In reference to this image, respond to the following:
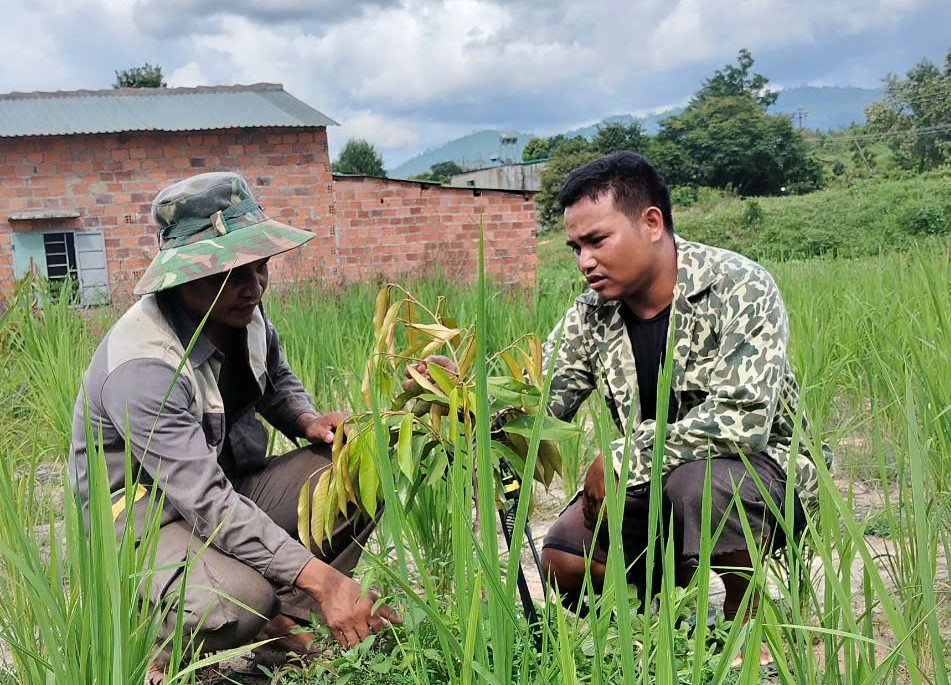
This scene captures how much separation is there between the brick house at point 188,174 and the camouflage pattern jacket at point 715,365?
8.81 meters

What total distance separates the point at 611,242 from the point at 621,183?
0.49 ft

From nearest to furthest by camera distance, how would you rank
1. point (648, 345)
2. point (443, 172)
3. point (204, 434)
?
point (204, 434), point (648, 345), point (443, 172)

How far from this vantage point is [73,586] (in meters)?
1.48

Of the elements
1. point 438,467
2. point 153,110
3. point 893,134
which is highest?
point 893,134

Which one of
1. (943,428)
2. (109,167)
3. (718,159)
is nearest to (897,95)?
(718,159)

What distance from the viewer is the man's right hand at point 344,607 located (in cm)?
186

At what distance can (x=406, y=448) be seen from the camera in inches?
65.4

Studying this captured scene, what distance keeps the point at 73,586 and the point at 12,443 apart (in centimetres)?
290

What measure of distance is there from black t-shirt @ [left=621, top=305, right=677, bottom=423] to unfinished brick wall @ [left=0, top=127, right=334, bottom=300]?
357 inches

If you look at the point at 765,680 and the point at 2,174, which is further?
the point at 2,174

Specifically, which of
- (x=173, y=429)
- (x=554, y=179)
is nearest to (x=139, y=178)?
(x=173, y=429)

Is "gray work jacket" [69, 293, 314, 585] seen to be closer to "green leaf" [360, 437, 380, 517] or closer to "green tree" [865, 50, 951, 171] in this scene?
"green leaf" [360, 437, 380, 517]

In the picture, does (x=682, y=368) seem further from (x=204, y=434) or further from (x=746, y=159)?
(x=746, y=159)

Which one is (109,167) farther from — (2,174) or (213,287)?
(213,287)
